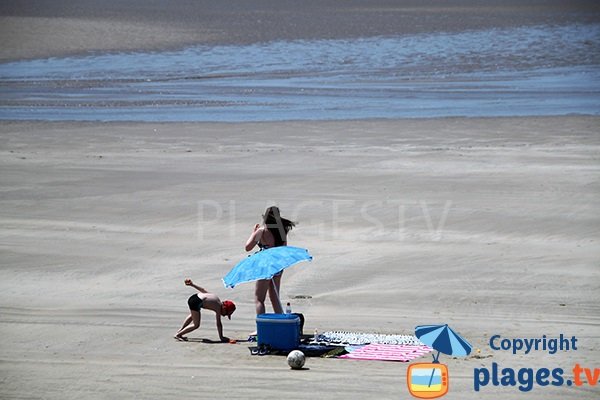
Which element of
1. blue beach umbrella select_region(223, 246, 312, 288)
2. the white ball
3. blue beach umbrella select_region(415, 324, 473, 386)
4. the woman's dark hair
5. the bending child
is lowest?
the white ball

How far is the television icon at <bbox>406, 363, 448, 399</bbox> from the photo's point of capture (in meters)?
9.77

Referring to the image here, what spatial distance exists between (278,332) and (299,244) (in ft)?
14.5

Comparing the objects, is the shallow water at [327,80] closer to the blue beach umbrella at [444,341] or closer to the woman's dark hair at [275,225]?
the woman's dark hair at [275,225]

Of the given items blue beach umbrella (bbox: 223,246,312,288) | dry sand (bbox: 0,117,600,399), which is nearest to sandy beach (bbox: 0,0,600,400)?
dry sand (bbox: 0,117,600,399)

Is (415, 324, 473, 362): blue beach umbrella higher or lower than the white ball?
higher

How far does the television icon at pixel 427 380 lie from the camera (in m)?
9.77

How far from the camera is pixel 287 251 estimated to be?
11250mm

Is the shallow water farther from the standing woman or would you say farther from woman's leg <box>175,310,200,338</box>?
woman's leg <box>175,310,200,338</box>

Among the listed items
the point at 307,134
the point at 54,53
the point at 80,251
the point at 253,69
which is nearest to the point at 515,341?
the point at 80,251

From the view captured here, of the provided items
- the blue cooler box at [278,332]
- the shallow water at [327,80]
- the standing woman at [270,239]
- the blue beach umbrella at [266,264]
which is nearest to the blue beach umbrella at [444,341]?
the blue cooler box at [278,332]

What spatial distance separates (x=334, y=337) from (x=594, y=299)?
3029 millimetres

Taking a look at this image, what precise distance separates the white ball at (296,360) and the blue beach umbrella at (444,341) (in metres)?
1.17

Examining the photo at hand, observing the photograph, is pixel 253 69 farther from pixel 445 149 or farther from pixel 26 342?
pixel 26 342

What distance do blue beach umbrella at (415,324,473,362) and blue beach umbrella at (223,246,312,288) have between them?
1.25m
